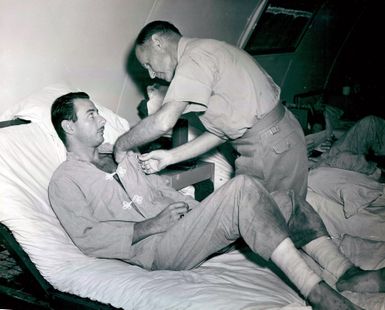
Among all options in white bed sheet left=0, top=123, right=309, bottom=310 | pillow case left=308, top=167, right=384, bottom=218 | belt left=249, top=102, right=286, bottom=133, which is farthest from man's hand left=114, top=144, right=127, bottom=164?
pillow case left=308, top=167, right=384, bottom=218

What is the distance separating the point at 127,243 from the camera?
1.93 m

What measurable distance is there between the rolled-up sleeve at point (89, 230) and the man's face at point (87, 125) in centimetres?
39

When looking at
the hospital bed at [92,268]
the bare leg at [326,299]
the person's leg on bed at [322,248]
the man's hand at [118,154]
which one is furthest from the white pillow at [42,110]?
the bare leg at [326,299]

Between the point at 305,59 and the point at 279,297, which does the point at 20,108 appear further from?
the point at 305,59

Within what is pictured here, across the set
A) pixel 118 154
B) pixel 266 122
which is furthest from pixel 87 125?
pixel 266 122

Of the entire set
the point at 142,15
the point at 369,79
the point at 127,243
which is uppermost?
the point at 142,15

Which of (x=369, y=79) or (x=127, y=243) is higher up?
(x=127, y=243)

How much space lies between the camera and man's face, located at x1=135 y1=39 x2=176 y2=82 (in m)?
2.29

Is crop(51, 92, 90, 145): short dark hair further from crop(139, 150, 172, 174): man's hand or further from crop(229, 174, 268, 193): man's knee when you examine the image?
crop(229, 174, 268, 193): man's knee

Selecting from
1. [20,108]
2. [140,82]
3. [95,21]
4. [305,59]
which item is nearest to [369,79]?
[305,59]

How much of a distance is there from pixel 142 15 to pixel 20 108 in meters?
1.42

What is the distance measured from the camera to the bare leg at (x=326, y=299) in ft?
4.89

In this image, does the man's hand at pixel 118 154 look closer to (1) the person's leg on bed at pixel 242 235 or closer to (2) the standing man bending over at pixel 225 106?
(2) the standing man bending over at pixel 225 106

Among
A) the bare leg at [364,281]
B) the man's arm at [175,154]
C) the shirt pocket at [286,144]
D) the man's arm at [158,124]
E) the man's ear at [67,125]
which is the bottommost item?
the bare leg at [364,281]
